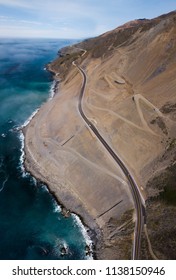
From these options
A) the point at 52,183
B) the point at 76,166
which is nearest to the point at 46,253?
the point at 52,183

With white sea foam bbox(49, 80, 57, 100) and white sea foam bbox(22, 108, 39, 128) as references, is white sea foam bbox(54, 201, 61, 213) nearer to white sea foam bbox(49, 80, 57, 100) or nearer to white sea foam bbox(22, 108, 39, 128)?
white sea foam bbox(22, 108, 39, 128)

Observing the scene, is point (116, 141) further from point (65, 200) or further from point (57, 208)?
point (57, 208)

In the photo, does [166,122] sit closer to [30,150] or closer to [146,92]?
[146,92]

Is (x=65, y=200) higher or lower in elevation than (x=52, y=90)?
lower

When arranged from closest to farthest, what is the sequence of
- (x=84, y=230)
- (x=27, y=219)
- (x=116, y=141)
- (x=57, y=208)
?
(x=84, y=230) → (x=27, y=219) → (x=57, y=208) → (x=116, y=141)

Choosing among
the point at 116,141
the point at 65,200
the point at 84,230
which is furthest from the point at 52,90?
the point at 84,230

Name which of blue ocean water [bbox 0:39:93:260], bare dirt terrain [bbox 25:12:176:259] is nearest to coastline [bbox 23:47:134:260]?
bare dirt terrain [bbox 25:12:176:259]

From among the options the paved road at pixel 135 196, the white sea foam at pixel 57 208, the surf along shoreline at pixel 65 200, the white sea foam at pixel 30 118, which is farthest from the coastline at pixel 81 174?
the white sea foam at pixel 30 118

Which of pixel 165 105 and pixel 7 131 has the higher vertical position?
pixel 165 105
